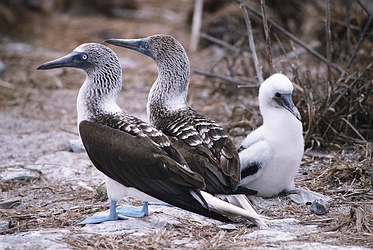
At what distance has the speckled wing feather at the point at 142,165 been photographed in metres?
4.23

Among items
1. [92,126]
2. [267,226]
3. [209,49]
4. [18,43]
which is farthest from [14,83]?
[267,226]

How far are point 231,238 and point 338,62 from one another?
4755 millimetres

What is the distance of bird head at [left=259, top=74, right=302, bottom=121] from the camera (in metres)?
4.98

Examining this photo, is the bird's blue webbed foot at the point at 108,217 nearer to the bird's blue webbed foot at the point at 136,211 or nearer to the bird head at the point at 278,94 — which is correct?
the bird's blue webbed foot at the point at 136,211

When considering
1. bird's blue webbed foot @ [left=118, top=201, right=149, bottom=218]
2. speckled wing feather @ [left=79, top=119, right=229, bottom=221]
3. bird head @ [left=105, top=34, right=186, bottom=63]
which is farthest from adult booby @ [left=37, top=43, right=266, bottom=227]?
bird head @ [left=105, top=34, right=186, bottom=63]

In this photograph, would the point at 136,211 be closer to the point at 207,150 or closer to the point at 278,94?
the point at 207,150

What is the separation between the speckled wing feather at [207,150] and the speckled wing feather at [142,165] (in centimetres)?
22

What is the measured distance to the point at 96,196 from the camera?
5191 mm

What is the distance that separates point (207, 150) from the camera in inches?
183

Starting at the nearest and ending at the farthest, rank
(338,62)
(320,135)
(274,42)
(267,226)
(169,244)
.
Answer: (169,244), (267,226), (320,135), (338,62), (274,42)

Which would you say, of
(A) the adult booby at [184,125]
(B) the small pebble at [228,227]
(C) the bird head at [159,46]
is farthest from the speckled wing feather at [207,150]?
(C) the bird head at [159,46]

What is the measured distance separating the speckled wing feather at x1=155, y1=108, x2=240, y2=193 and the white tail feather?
0.24 m

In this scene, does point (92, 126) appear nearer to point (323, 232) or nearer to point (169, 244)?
point (169, 244)

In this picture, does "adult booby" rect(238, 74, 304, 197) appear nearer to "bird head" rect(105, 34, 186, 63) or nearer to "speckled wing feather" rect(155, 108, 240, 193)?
"speckled wing feather" rect(155, 108, 240, 193)
